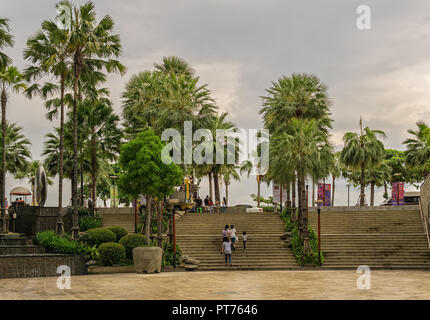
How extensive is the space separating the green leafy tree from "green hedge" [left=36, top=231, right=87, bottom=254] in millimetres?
3623

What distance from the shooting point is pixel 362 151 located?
49.5m

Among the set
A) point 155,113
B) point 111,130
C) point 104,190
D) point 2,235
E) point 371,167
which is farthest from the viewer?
point 104,190

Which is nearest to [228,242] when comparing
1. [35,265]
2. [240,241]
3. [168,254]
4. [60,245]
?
[168,254]

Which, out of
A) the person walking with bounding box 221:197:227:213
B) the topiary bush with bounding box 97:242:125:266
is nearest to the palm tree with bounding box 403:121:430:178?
the person walking with bounding box 221:197:227:213

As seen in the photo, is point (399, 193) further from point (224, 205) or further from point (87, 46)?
→ point (87, 46)

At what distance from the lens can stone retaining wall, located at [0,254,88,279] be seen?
22.9m

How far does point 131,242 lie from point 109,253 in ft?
5.55

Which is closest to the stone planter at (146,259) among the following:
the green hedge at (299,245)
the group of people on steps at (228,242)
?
the group of people on steps at (228,242)

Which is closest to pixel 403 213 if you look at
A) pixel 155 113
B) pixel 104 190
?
pixel 155 113

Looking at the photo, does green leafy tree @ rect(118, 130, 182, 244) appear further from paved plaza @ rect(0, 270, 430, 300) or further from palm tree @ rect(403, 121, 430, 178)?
palm tree @ rect(403, 121, 430, 178)

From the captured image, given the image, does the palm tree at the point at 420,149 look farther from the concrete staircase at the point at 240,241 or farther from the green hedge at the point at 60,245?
the green hedge at the point at 60,245

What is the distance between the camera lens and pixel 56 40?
28.6 m
